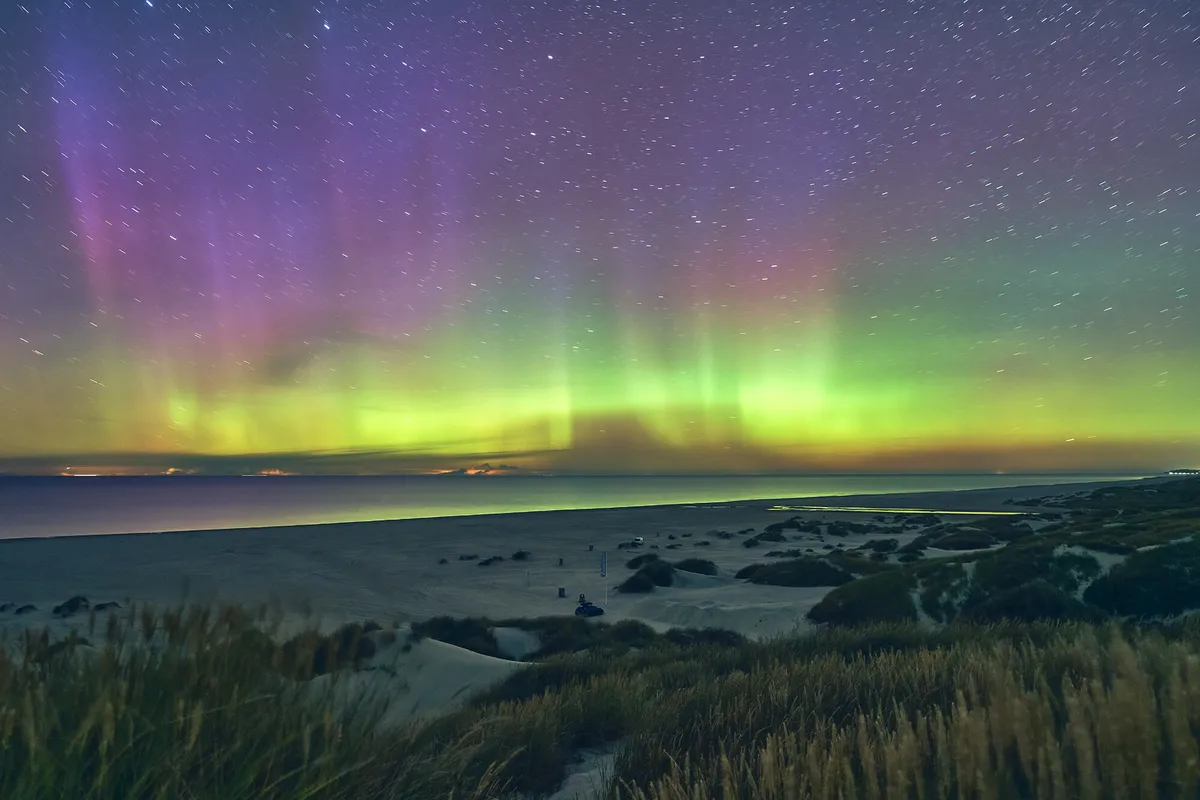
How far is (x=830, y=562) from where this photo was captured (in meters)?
26.3

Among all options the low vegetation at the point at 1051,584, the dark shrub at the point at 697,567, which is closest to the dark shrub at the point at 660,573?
the dark shrub at the point at 697,567

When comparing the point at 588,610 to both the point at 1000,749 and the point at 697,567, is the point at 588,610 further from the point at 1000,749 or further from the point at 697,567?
the point at 1000,749

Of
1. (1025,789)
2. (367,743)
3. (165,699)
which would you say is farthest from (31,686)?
(1025,789)

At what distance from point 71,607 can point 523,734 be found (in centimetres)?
2498

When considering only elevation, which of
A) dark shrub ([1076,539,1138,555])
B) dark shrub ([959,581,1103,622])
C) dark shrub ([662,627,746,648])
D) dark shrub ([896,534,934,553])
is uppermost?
dark shrub ([1076,539,1138,555])

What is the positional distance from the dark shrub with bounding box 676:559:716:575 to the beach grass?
24.1 meters

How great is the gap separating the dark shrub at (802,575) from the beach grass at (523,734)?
1974cm

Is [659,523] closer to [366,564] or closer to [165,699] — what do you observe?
[366,564]

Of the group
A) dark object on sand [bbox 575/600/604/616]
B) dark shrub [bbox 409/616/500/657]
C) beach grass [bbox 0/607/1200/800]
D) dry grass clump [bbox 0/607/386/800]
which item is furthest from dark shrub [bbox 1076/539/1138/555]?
dry grass clump [bbox 0/607/386/800]

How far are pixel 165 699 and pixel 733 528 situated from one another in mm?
54359

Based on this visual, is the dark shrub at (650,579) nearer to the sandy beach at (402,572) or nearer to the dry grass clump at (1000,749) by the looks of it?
the sandy beach at (402,572)

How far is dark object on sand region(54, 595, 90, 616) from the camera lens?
23.5 metres

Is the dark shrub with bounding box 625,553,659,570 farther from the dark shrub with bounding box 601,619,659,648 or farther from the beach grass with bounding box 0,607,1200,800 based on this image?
the beach grass with bounding box 0,607,1200,800

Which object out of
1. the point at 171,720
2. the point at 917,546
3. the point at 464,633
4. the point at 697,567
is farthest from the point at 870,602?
the point at 171,720
